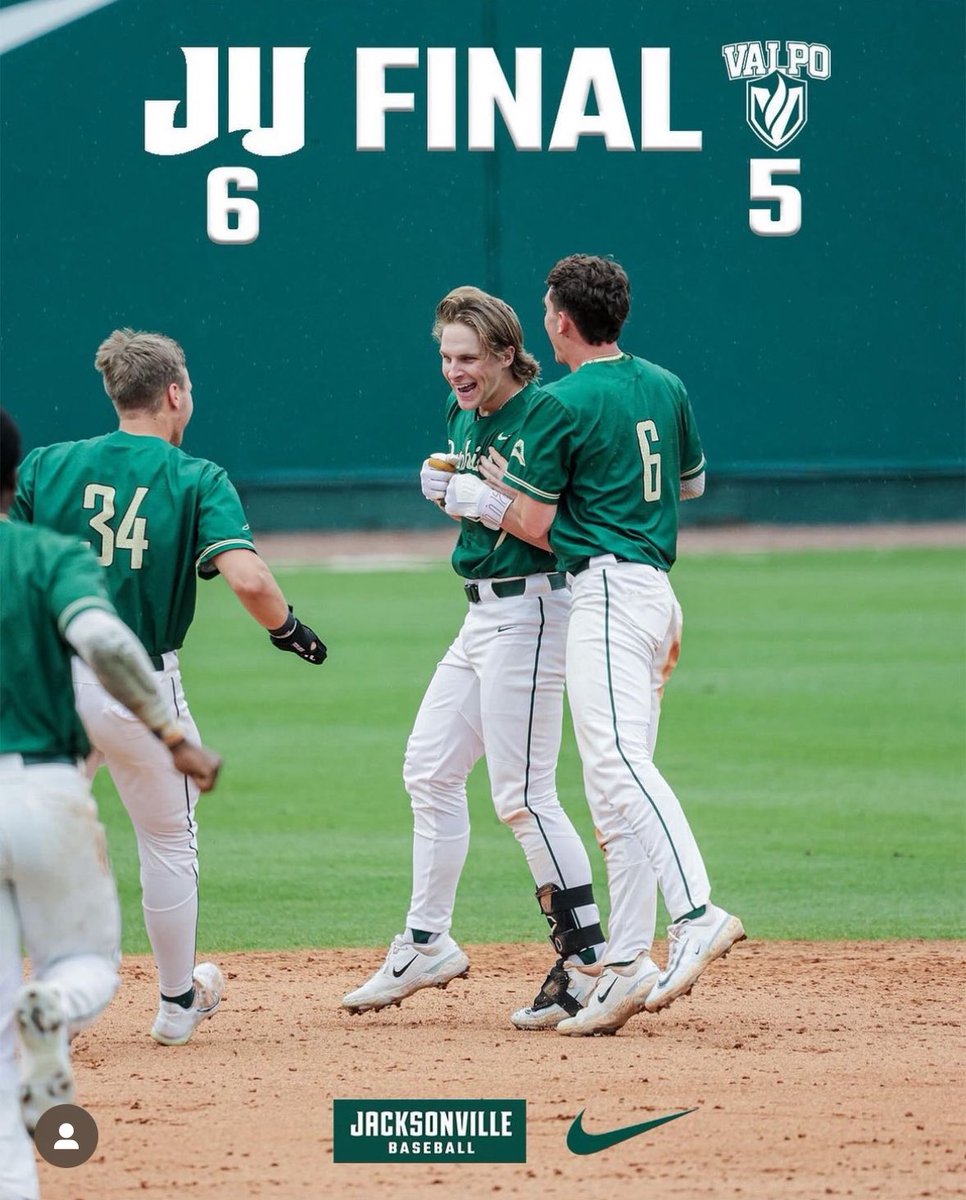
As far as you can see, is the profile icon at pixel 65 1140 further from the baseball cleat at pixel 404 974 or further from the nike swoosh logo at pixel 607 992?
the nike swoosh logo at pixel 607 992

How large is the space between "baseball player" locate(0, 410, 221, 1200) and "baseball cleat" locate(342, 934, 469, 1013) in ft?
6.35

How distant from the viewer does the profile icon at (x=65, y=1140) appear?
3791 mm

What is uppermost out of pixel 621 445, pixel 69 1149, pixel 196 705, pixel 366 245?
pixel 366 245

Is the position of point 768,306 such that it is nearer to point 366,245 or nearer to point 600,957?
point 366,245

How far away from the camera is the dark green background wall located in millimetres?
22969

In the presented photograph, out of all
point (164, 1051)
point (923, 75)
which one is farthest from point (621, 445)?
point (923, 75)

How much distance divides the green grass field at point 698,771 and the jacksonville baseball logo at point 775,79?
7784 mm

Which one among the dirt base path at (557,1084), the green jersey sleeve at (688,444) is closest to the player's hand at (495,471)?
the green jersey sleeve at (688,444)

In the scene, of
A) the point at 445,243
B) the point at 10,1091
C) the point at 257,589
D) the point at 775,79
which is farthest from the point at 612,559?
the point at 775,79

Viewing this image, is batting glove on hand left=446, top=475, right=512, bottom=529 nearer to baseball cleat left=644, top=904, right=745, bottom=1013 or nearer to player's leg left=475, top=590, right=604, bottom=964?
player's leg left=475, top=590, right=604, bottom=964

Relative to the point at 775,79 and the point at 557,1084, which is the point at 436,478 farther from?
the point at 775,79

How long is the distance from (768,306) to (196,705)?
13278 mm

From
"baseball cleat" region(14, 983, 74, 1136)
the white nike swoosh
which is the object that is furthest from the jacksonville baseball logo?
"baseball cleat" region(14, 983, 74, 1136)

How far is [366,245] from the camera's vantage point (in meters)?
23.2
